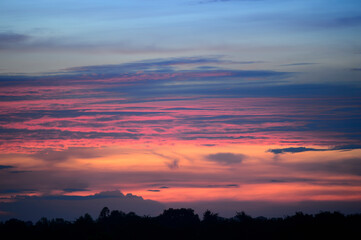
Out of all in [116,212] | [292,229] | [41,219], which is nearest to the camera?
[292,229]

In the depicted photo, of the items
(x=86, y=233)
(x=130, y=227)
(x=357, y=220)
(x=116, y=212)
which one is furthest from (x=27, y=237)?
(x=116, y=212)

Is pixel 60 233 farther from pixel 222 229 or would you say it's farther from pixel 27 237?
pixel 222 229

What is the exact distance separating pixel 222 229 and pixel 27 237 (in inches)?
1073

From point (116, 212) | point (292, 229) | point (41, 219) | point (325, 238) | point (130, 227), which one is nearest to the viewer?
point (325, 238)

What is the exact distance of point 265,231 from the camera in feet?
224

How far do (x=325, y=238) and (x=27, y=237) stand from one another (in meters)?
38.1

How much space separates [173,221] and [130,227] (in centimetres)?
5589

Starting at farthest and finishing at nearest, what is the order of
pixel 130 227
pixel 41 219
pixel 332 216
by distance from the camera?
pixel 41 219
pixel 130 227
pixel 332 216

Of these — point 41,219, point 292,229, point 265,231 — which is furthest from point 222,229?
point 41,219

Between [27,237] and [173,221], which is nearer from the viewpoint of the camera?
[27,237]

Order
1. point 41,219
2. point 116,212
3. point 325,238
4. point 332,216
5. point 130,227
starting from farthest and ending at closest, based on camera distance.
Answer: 1. point 116,212
2. point 41,219
3. point 130,227
4. point 332,216
5. point 325,238

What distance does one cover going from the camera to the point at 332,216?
→ 70.5 meters

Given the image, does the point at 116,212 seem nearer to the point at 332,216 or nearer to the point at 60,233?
the point at 60,233

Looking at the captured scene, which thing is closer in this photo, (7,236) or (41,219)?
(7,236)
